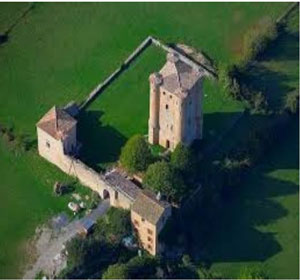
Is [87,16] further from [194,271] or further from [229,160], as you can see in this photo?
[194,271]

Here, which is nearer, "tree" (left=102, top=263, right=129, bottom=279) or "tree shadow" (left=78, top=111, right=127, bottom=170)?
"tree" (left=102, top=263, right=129, bottom=279)

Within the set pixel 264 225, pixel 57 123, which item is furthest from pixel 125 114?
pixel 264 225

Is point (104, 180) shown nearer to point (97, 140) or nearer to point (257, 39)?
point (97, 140)

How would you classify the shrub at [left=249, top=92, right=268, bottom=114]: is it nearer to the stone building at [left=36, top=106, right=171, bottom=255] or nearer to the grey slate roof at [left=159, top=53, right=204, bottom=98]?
the grey slate roof at [left=159, top=53, right=204, bottom=98]

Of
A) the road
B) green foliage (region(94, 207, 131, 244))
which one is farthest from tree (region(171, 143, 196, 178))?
the road

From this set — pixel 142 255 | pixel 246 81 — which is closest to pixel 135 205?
pixel 142 255

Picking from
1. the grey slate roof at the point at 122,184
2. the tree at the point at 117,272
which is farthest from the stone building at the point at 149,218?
the tree at the point at 117,272

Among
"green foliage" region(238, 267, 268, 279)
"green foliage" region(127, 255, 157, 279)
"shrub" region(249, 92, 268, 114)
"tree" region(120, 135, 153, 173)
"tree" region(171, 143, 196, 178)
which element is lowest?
"green foliage" region(238, 267, 268, 279)
